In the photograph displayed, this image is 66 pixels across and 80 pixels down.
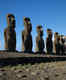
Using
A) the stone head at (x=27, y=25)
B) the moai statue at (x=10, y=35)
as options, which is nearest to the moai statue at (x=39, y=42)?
the stone head at (x=27, y=25)

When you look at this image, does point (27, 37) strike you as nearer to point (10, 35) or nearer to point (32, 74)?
point (10, 35)

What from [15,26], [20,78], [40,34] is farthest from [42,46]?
[20,78]

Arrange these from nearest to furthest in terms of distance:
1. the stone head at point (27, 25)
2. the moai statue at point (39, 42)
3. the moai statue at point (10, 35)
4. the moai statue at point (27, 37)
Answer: the moai statue at point (10, 35), the moai statue at point (27, 37), the stone head at point (27, 25), the moai statue at point (39, 42)

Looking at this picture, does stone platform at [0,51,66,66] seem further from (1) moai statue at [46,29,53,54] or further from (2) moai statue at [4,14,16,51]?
(1) moai statue at [46,29,53,54]

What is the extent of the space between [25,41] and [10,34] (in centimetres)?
502

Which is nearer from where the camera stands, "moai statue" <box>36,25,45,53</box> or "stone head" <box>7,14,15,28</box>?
"stone head" <box>7,14,15,28</box>

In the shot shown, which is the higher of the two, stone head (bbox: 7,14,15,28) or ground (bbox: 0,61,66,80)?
stone head (bbox: 7,14,15,28)

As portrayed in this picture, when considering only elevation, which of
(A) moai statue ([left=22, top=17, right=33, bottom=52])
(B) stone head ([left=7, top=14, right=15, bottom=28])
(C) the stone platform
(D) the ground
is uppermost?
(B) stone head ([left=7, top=14, right=15, bottom=28])

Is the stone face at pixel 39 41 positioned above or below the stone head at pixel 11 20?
below

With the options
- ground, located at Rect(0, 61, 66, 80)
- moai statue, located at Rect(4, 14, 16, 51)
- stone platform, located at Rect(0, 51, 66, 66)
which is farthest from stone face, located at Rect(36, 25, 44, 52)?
ground, located at Rect(0, 61, 66, 80)

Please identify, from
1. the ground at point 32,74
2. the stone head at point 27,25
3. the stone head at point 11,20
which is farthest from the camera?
the stone head at point 27,25

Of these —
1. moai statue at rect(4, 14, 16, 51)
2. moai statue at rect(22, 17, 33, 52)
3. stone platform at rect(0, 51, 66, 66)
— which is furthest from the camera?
moai statue at rect(22, 17, 33, 52)

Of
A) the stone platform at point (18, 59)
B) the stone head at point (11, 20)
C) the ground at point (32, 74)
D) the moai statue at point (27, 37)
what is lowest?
the stone platform at point (18, 59)

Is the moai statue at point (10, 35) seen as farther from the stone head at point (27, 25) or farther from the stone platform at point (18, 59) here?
the stone platform at point (18, 59)
